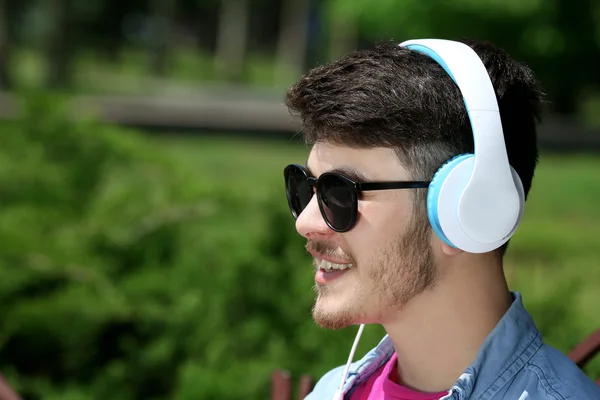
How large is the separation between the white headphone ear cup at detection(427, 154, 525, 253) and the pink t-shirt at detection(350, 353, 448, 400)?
0.32m

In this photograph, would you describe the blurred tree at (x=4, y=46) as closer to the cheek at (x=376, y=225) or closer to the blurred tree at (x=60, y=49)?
the blurred tree at (x=60, y=49)

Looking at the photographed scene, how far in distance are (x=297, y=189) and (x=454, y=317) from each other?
44 cm

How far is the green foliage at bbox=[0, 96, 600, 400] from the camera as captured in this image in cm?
362

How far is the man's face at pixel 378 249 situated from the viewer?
5.60 ft

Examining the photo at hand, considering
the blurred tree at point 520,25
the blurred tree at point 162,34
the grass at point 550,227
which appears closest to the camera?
the grass at point 550,227

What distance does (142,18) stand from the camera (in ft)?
136

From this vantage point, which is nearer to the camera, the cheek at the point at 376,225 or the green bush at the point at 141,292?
the cheek at the point at 376,225

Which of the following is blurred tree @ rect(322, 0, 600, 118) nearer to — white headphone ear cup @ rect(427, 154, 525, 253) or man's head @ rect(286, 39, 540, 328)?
man's head @ rect(286, 39, 540, 328)

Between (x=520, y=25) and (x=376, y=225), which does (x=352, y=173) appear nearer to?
(x=376, y=225)

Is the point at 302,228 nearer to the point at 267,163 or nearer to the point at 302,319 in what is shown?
the point at 302,319

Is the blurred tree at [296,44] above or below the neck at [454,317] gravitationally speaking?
above

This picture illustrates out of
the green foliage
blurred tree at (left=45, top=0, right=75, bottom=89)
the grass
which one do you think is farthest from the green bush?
blurred tree at (left=45, top=0, right=75, bottom=89)

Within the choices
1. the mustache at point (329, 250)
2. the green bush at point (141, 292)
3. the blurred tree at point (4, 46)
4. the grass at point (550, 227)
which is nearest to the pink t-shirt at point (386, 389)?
the mustache at point (329, 250)

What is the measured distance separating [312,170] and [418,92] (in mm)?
290
